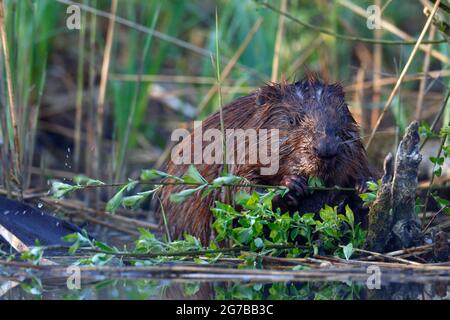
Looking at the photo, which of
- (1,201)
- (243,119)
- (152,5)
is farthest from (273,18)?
(1,201)

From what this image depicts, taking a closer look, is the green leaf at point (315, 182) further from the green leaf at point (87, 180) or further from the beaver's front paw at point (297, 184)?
the green leaf at point (87, 180)

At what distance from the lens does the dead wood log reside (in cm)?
338

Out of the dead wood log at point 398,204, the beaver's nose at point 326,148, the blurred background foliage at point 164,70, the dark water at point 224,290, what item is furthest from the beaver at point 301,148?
the blurred background foliage at point 164,70

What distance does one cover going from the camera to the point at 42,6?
20.6 ft

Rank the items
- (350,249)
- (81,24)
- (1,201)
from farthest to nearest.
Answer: (81,24)
(1,201)
(350,249)

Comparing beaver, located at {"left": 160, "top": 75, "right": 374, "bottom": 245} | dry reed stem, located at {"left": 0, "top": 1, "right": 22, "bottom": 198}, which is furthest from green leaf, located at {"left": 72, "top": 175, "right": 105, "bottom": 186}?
dry reed stem, located at {"left": 0, "top": 1, "right": 22, "bottom": 198}

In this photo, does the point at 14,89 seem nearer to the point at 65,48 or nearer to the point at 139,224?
the point at 139,224

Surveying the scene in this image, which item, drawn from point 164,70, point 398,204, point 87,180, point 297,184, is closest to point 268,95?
point 297,184

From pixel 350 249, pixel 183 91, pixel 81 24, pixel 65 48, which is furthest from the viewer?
pixel 65 48

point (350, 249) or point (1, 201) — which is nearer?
point (350, 249)

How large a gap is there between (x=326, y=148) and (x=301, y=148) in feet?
0.67

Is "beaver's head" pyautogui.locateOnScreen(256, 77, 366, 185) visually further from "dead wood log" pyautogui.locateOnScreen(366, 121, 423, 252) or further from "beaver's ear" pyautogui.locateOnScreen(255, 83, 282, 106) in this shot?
"dead wood log" pyautogui.locateOnScreen(366, 121, 423, 252)

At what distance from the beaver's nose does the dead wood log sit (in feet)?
0.74

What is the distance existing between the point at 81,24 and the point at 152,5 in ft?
4.10
